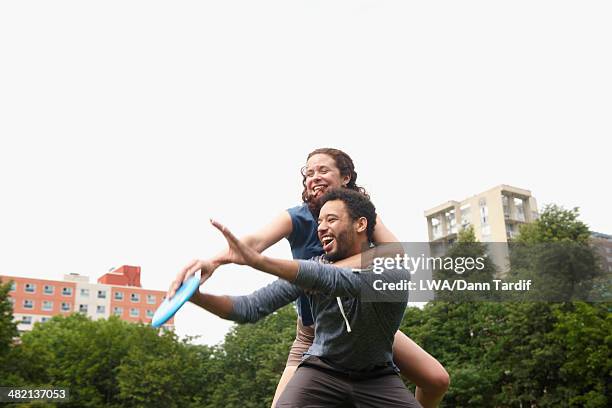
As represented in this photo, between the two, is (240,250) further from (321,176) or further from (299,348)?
(299,348)

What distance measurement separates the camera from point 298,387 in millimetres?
3975

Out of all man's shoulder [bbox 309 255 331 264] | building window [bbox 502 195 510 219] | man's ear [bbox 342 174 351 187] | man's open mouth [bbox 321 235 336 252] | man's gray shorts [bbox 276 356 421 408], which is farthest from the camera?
building window [bbox 502 195 510 219]

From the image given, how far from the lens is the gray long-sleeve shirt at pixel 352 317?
150 inches

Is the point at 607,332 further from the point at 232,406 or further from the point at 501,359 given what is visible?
the point at 232,406

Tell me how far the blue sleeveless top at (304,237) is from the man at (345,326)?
0.44 meters

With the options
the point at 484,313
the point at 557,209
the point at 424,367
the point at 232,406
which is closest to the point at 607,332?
the point at 484,313

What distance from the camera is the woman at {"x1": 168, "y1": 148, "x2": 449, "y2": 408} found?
4.48 meters

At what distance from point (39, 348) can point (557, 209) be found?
1324 inches

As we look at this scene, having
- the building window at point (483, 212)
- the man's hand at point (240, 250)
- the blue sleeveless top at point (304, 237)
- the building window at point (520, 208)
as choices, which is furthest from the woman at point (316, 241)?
the building window at point (520, 208)

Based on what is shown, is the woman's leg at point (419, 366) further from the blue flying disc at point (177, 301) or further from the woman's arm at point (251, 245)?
the blue flying disc at point (177, 301)

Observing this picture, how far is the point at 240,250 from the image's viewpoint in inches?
123

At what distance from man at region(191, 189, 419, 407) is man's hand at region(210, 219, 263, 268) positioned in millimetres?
642

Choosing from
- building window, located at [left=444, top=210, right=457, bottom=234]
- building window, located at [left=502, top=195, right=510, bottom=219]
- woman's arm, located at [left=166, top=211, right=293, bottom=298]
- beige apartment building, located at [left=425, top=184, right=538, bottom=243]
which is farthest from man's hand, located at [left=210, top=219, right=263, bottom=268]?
building window, located at [left=444, top=210, right=457, bottom=234]

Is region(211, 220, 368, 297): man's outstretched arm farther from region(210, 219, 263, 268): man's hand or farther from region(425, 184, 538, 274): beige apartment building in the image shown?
region(425, 184, 538, 274): beige apartment building
